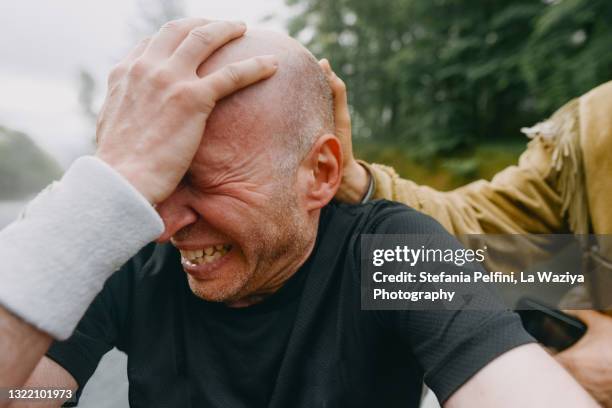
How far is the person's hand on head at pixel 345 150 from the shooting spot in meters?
1.30

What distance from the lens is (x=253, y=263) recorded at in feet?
3.38

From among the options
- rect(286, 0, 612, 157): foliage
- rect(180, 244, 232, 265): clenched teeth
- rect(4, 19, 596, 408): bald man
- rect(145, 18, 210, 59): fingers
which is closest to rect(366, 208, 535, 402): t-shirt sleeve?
rect(4, 19, 596, 408): bald man

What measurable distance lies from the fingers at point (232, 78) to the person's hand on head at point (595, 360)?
4.03 ft

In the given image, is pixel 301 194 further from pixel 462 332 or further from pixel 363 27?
pixel 363 27

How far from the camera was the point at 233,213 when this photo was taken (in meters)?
0.98

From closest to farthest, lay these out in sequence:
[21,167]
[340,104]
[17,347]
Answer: [17,347] < [340,104] < [21,167]

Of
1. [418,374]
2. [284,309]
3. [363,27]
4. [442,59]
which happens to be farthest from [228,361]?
[363,27]

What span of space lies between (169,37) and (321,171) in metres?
0.51

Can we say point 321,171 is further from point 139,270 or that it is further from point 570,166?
point 570,166

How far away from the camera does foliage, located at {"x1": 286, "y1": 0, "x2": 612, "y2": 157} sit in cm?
439

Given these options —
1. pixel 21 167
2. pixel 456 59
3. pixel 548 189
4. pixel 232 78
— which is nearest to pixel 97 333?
pixel 232 78

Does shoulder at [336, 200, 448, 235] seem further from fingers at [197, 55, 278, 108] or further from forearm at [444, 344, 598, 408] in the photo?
fingers at [197, 55, 278, 108]

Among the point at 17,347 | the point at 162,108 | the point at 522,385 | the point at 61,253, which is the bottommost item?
the point at 522,385

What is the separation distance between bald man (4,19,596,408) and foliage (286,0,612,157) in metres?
3.91
